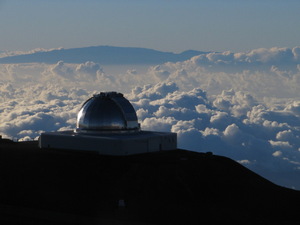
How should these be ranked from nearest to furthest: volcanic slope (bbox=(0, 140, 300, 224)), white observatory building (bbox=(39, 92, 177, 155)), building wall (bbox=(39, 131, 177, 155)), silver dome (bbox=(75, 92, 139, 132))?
1. volcanic slope (bbox=(0, 140, 300, 224))
2. building wall (bbox=(39, 131, 177, 155))
3. white observatory building (bbox=(39, 92, 177, 155))
4. silver dome (bbox=(75, 92, 139, 132))

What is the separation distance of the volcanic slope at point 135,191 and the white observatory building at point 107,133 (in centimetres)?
155

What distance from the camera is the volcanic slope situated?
61062mm

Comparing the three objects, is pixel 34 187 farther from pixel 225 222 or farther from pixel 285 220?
pixel 285 220

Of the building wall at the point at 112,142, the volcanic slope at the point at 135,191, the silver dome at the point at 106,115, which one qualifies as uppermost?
the silver dome at the point at 106,115

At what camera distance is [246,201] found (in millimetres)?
68125

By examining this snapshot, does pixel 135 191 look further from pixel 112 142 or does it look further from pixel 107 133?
pixel 107 133

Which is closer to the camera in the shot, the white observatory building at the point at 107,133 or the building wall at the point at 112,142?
the building wall at the point at 112,142

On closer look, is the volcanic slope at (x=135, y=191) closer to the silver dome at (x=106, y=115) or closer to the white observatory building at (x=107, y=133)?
the white observatory building at (x=107, y=133)

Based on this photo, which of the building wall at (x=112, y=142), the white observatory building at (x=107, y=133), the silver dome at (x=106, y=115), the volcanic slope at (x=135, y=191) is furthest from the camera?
the silver dome at (x=106, y=115)

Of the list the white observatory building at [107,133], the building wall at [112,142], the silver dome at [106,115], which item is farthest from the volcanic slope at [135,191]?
the silver dome at [106,115]

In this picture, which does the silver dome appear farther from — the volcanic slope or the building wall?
the volcanic slope

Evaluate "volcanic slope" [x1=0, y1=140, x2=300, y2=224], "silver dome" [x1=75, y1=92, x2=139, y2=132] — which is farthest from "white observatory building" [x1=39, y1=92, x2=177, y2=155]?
"volcanic slope" [x1=0, y1=140, x2=300, y2=224]

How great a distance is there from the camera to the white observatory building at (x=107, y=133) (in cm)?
7531

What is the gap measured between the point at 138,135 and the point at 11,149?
17546 mm
